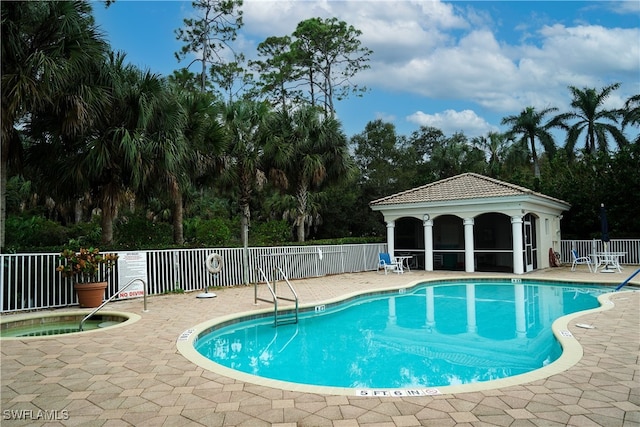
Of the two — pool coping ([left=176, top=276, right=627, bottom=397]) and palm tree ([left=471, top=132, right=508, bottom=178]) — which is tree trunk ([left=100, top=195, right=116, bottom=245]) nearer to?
pool coping ([left=176, top=276, right=627, bottom=397])

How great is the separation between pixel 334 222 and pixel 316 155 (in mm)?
8420

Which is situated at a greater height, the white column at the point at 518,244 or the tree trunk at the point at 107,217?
the tree trunk at the point at 107,217

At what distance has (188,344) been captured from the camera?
5891mm

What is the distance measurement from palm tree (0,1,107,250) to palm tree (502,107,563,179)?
3004 centimetres

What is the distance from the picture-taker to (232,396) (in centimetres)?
388

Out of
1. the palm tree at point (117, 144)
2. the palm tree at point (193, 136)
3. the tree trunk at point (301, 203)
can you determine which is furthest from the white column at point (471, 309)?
the palm tree at point (193, 136)

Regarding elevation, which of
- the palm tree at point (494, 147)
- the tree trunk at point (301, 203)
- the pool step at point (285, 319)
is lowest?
the pool step at point (285, 319)

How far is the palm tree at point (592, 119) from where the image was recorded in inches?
1142

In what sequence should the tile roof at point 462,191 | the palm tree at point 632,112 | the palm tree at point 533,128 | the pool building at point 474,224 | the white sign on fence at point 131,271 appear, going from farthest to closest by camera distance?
the palm tree at point 533,128, the palm tree at point 632,112, the tile roof at point 462,191, the pool building at point 474,224, the white sign on fence at point 131,271

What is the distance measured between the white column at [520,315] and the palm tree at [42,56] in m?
10.4

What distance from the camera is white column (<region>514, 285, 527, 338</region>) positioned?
7804mm

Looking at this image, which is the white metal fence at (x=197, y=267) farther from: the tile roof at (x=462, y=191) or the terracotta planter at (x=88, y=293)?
the tile roof at (x=462, y=191)

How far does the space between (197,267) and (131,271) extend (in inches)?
78.5

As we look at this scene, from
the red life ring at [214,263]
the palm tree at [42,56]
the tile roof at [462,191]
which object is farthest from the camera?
the tile roof at [462,191]
